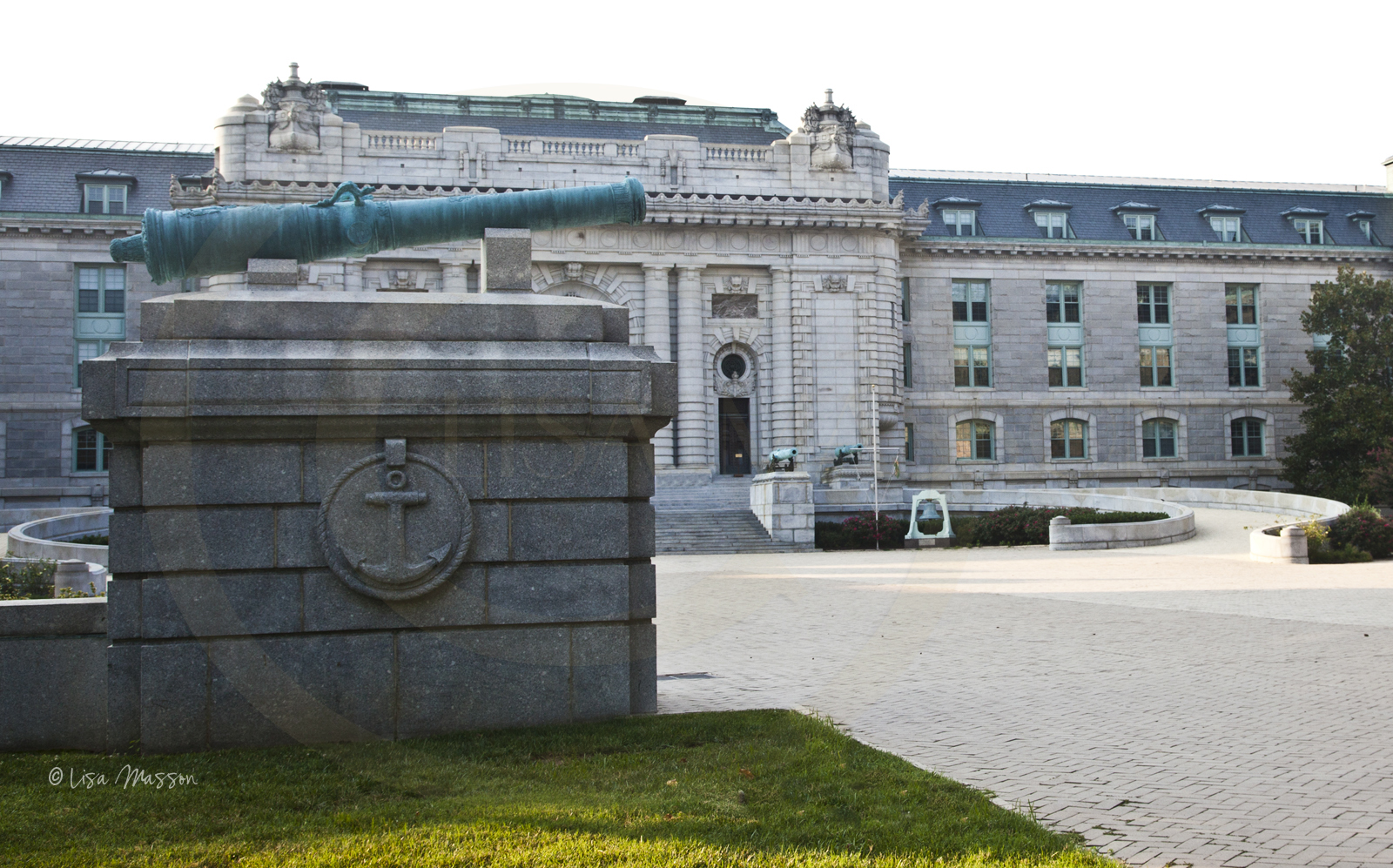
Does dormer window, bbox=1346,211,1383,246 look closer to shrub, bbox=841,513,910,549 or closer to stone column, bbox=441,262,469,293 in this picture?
shrub, bbox=841,513,910,549

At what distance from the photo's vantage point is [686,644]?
13.8 metres

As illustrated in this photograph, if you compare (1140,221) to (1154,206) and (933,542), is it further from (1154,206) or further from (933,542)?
(933,542)

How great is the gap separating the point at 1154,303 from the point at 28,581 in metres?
50.9

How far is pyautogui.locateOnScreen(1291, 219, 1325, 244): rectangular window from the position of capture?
57.5 m

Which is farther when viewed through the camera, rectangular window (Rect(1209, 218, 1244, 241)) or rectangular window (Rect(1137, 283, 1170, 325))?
rectangular window (Rect(1209, 218, 1244, 241))

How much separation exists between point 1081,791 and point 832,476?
38637mm

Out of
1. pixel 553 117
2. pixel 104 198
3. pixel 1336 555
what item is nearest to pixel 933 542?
pixel 1336 555

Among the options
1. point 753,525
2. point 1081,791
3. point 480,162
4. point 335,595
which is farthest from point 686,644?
point 480,162

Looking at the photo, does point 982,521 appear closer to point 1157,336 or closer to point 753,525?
point 753,525

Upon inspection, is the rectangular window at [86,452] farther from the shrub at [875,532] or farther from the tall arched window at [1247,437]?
the tall arched window at [1247,437]

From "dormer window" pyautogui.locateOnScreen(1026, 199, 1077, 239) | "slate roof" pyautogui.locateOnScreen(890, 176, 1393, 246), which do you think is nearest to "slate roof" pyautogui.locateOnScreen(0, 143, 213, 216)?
"slate roof" pyautogui.locateOnScreen(890, 176, 1393, 246)

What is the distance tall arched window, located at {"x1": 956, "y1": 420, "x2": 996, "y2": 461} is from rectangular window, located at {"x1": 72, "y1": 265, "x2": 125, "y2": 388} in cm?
3698

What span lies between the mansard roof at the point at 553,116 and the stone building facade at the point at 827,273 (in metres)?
0.13

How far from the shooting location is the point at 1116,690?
1002cm
